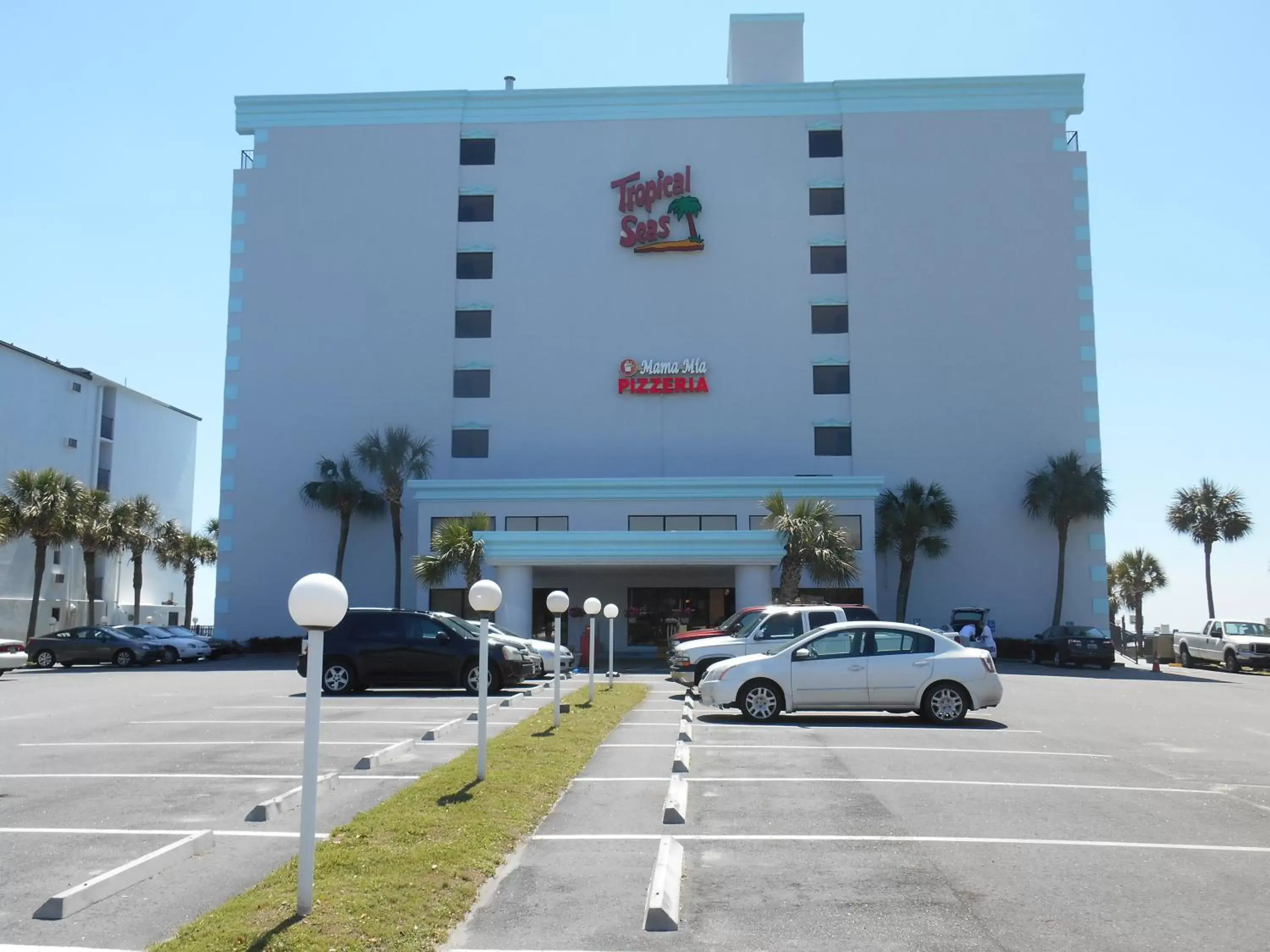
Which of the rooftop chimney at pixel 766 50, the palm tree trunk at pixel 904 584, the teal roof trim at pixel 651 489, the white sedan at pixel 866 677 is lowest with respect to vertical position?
the white sedan at pixel 866 677

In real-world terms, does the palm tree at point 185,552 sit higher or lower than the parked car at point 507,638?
higher

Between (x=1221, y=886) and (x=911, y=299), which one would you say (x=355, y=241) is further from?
(x=1221, y=886)

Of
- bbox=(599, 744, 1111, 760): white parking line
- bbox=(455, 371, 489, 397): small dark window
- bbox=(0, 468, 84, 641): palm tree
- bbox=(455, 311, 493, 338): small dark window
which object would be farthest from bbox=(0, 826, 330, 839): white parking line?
bbox=(0, 468, 84, 641): palm tree

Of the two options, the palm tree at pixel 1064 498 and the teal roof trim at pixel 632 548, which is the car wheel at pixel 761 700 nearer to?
the teal roof trim at pixel 632 548

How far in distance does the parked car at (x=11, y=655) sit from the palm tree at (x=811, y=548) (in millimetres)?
22257

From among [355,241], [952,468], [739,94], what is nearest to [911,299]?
[952,468]

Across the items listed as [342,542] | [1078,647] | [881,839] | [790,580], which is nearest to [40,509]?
[342,542]

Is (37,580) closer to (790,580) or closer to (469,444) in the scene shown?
(469,444)

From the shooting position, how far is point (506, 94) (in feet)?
150

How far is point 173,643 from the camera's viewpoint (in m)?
36.8

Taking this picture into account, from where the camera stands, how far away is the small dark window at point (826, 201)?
44438 mm

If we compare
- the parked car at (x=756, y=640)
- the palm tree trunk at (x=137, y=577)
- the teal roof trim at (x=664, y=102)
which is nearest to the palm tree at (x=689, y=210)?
the teal roof trim at (x=664, y=102)

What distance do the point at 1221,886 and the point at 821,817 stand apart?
296 centimetres

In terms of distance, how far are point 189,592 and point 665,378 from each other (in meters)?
37.5
